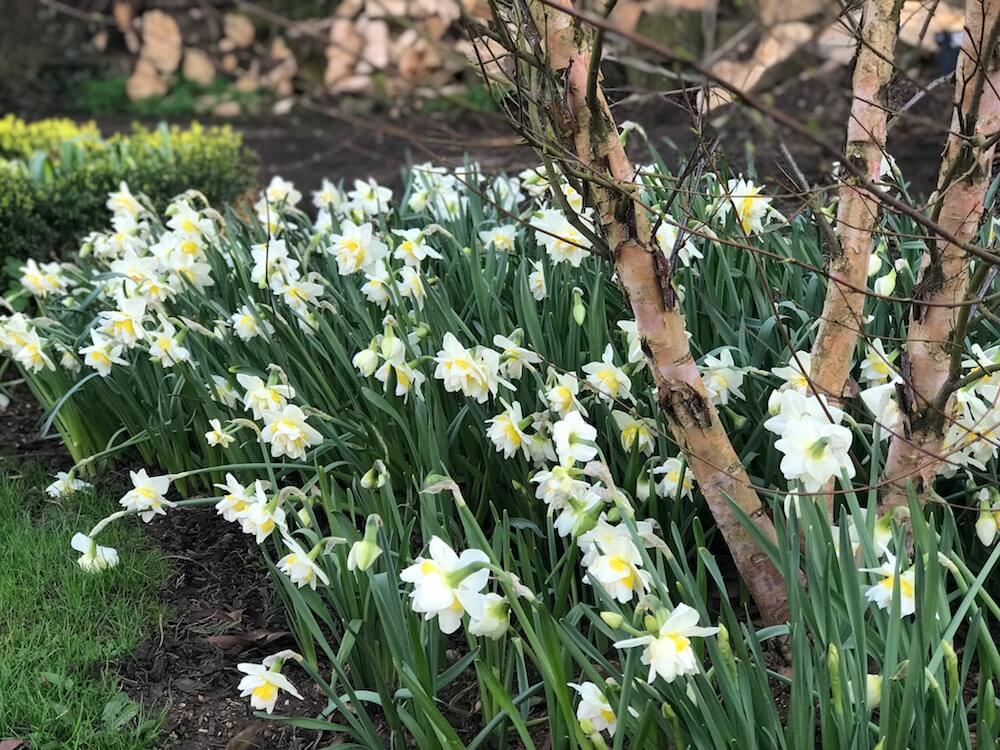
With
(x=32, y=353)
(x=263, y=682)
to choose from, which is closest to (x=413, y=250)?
(x=32, y=353)

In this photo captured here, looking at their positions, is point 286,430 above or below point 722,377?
below

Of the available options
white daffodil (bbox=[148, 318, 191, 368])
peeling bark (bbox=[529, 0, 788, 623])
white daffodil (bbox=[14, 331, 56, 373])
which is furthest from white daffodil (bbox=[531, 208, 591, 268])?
white daffodil (bbox=[14, 331, 56, 373])

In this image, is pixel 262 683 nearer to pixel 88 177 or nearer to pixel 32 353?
pixel 32 353

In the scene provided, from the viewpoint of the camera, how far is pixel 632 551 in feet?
4.85

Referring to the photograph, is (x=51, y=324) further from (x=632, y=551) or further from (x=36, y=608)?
(x=632, y=551)

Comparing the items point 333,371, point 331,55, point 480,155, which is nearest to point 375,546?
point 333,371

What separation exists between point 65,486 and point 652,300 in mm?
1454

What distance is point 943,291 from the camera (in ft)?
5.95

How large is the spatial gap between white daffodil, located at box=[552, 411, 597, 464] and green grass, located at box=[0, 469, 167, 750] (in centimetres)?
87

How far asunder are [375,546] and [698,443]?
599 millimetres

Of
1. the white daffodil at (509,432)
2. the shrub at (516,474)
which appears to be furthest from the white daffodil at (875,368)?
the white daffodil at (509,432)

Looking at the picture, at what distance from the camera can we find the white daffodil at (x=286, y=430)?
1.96 m

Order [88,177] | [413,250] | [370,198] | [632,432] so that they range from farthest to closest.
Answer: [88,177] < [370,198] < [413,250] < [632,432]

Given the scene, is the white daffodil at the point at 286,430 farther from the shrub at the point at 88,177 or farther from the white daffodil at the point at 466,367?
the shrub at the point at 88,177
